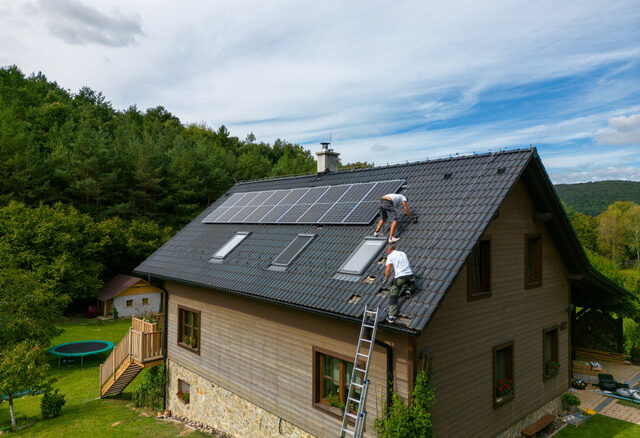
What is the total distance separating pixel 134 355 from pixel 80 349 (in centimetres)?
1262

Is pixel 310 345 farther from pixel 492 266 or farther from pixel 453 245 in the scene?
pixel 492 266

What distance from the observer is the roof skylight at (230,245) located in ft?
46.3

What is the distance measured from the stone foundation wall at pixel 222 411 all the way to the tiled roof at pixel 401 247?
3350mm

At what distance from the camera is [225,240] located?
15.2 meters

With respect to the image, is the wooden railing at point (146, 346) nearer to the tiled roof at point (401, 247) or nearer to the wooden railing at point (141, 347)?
the wooden railing at point (141, 347)

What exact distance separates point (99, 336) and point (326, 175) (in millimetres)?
23676

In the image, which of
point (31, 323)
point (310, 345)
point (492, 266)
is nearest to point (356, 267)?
point (310, 345)

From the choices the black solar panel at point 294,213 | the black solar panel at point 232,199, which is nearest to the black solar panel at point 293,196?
the black solar panel at point 294,213

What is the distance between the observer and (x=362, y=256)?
1002cm

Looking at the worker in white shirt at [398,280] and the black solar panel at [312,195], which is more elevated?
the black solar panel at [312,195]

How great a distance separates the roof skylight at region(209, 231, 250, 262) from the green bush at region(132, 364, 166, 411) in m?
5.43

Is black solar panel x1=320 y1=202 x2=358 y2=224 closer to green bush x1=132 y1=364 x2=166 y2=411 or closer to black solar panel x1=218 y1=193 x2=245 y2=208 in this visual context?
black solar panel x1=218 y1=193 x2=245 y2=208

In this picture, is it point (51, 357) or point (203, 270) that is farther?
point (51, 357)

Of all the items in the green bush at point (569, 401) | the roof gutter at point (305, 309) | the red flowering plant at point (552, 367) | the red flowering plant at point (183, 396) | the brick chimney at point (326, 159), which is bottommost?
the red flowering plant at point (183, 396)
